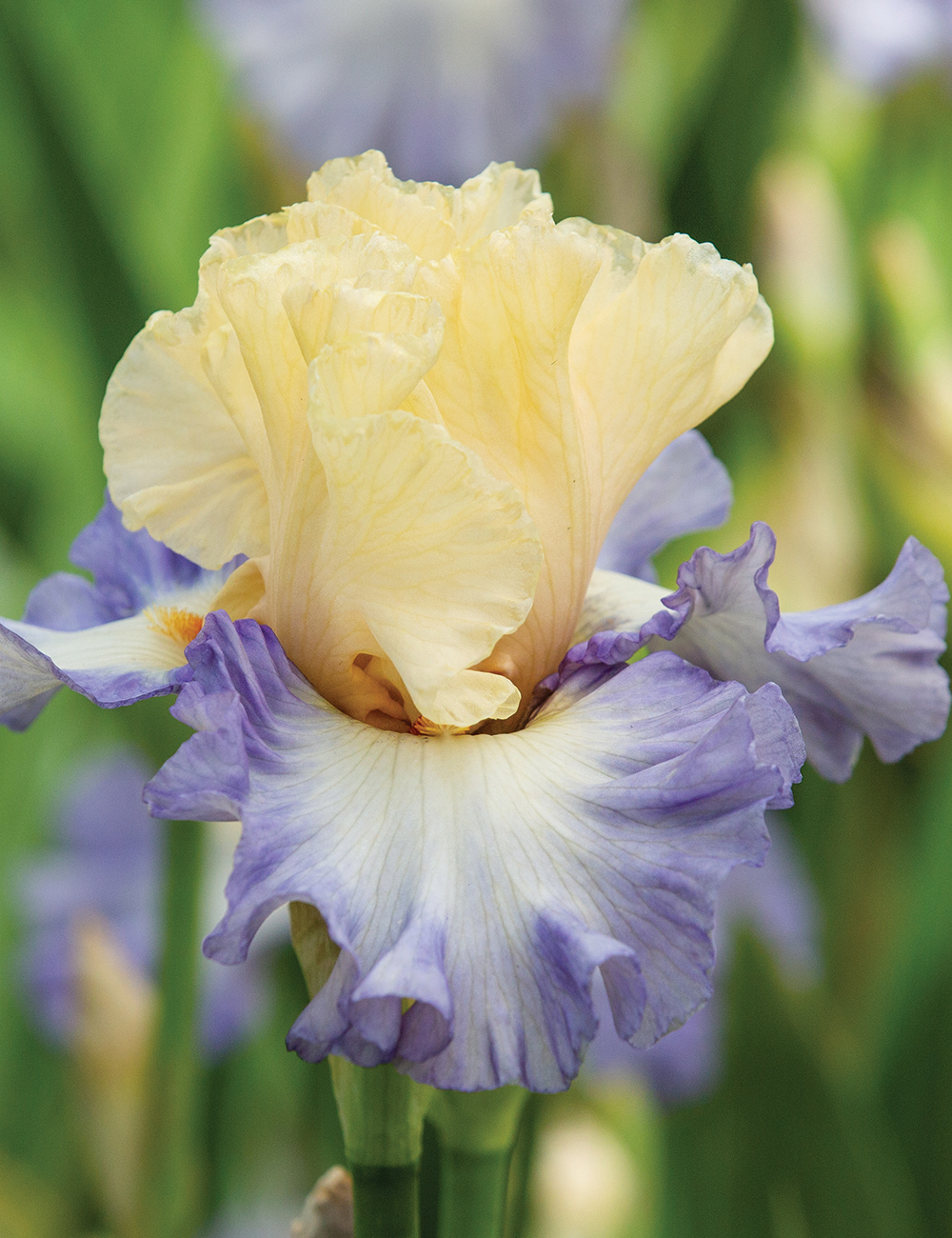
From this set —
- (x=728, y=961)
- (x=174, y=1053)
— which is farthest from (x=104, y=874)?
(x=728, y=961)

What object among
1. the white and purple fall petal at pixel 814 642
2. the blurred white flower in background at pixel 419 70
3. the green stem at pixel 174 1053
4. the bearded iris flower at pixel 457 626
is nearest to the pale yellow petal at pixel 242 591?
the bearded iris flower at pixel 457 626

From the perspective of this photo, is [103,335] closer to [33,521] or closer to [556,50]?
[33,521]

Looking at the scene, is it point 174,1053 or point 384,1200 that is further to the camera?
point 174,1053

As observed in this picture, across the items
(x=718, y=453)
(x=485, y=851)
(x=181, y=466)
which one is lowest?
(x=485, y=851)

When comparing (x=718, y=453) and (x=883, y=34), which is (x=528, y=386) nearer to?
(x=718, y=453)

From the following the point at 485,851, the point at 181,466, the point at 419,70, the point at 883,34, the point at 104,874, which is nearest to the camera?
the point at 485,851

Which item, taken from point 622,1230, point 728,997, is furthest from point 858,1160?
point 622,1230

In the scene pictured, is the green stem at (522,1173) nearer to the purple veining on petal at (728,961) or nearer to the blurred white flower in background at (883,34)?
the purple veining on petal at (728,961)

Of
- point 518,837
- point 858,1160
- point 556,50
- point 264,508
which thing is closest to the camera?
point 518,837
